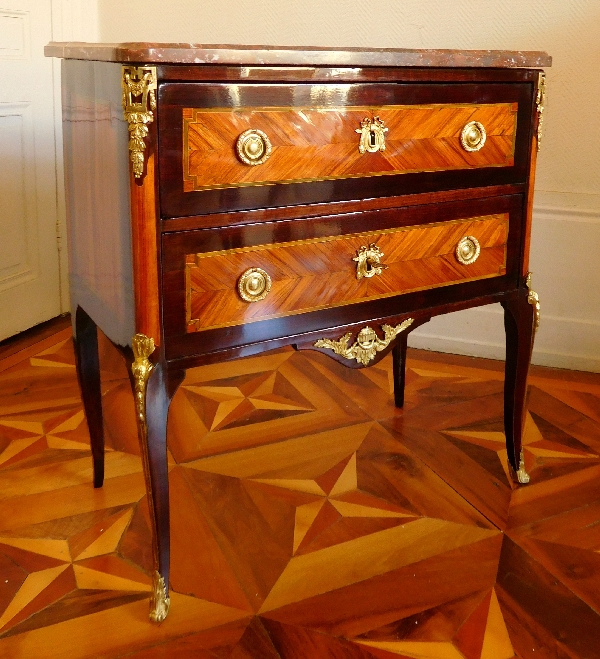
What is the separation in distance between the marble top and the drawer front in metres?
0.26

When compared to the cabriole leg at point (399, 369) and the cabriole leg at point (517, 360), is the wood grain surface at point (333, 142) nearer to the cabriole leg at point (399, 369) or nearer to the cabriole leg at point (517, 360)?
the cabriole leg at point (517, 360)

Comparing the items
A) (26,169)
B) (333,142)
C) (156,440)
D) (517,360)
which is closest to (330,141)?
(333,142)

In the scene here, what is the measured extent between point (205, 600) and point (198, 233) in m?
0.61

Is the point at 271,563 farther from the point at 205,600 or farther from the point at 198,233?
the point at 198,233

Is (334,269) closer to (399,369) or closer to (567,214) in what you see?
(399,369)

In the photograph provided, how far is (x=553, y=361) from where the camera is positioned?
230cm

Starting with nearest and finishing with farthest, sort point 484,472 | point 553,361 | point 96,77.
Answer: point 96,77 < point 484,472 < point 553,361

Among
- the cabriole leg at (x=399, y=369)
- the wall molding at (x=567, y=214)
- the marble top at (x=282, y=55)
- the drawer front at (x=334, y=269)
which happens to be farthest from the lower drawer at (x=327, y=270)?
the wall molding at (x=567, y=214)

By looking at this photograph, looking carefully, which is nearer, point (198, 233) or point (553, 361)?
point (198, 233)

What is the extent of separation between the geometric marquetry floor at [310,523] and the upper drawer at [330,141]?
0.65m

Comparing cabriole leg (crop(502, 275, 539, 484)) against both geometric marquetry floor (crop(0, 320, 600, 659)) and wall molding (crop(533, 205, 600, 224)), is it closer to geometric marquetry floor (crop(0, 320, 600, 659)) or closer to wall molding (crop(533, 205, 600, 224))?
geometric marquetry floor (crop(0, 320, 600, 659))

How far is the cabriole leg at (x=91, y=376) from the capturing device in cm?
147

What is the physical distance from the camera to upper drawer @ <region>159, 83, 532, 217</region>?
1.04 meters

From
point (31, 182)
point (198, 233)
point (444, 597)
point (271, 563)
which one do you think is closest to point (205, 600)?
point (271, 563)
